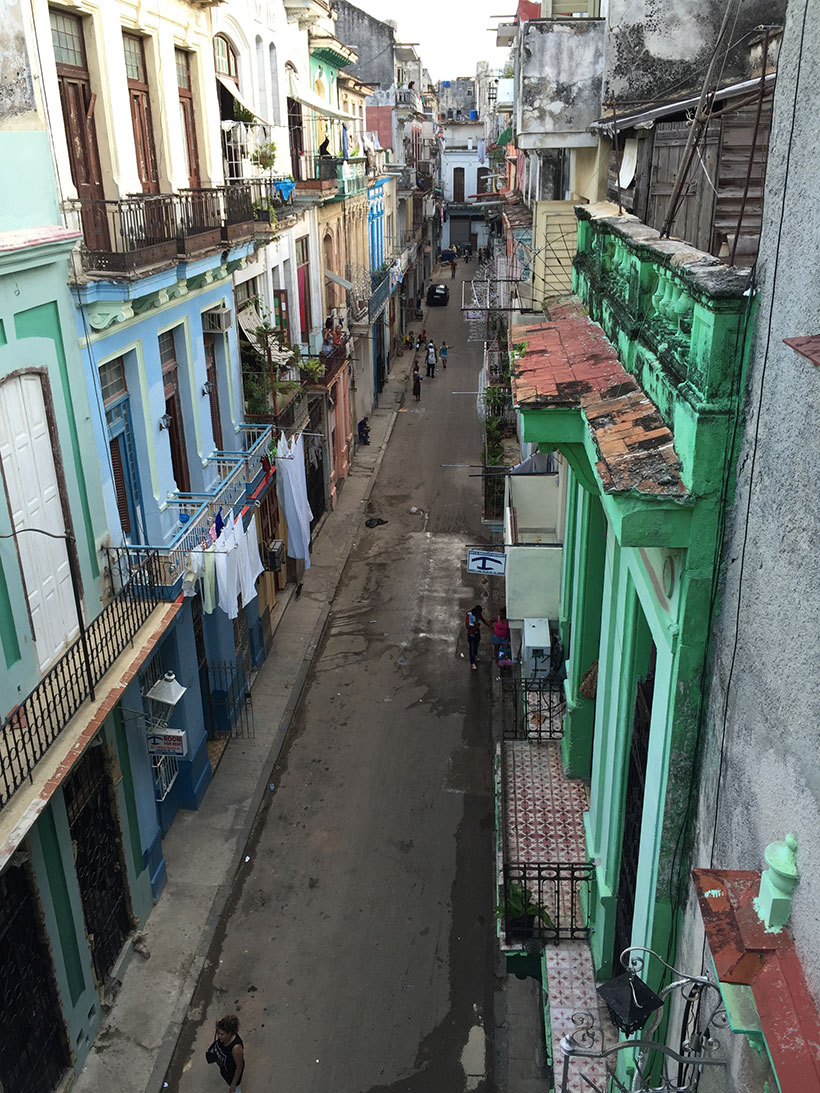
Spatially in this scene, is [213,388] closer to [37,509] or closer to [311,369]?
[311,369]

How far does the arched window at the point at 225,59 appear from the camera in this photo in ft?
50.3

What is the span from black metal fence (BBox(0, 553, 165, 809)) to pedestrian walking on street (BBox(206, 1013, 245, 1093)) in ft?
12.5

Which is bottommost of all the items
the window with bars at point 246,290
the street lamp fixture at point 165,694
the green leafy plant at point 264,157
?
the street lamp fixture at point 165,694

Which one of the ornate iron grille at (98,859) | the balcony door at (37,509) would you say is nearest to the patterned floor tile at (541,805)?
the ornate iron grille at (98,859)

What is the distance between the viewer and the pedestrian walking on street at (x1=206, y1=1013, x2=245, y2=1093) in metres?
9.52

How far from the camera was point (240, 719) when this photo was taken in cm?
1636

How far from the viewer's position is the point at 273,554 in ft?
61.0

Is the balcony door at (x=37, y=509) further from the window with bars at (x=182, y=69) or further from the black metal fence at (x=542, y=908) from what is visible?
the window with bars at (x=182, y=69)

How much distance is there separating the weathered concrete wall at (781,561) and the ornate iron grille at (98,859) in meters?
7.87

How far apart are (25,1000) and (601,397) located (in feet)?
27.6

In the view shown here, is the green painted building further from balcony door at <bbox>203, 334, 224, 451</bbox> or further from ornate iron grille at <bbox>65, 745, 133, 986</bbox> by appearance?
balcony door at <bbox>203, 334, 224, 451</bbox>

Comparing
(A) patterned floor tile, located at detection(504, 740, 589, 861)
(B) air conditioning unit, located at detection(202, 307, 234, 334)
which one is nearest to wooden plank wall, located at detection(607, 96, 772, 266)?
(A) patterned floor tile, located at detection(504, 740, 589, 861)

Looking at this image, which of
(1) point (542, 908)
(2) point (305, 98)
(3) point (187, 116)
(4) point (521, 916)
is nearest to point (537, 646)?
(1) point (542, 908)

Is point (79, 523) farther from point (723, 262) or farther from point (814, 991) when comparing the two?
point (814, 991)
